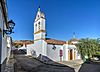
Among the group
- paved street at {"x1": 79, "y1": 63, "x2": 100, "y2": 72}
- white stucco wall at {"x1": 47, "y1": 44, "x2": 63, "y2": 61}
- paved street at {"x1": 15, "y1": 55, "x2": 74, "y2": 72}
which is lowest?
paved street at {"x1": 79, "y1": 63, "x2": 100, "y2": 72}

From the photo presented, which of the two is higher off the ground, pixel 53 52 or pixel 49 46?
pixel 49 46

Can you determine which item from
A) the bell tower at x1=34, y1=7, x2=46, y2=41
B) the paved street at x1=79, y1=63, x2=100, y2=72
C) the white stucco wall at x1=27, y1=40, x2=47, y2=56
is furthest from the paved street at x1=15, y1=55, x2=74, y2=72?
the bell tower at x1=34, y1=7, x2=46, y2=41

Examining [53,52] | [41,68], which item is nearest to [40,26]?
[53,52]

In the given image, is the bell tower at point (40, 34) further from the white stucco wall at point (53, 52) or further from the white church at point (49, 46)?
the white stucco wall at point (53, 52)

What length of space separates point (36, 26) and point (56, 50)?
5.08 m

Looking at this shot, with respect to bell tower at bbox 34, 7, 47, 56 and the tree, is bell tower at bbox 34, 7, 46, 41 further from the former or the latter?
the tree

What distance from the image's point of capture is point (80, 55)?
80.6 ft

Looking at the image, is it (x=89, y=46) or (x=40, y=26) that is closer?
(x=89, y=46)

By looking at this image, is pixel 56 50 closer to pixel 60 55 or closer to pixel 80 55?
pixel 60 55

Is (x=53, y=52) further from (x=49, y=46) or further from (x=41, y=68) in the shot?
(x=41, y=68)

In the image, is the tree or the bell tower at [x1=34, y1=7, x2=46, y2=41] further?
the bell tower at [x1=34, y1=7, x2=46, y2=41]

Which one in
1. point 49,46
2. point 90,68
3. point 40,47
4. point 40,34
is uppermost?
point 40,34

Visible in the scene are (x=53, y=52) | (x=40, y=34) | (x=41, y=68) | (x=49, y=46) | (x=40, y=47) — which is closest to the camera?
(x=41, y=68)

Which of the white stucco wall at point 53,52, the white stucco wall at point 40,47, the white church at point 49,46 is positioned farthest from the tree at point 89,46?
the white stucco wall at point 40,47
